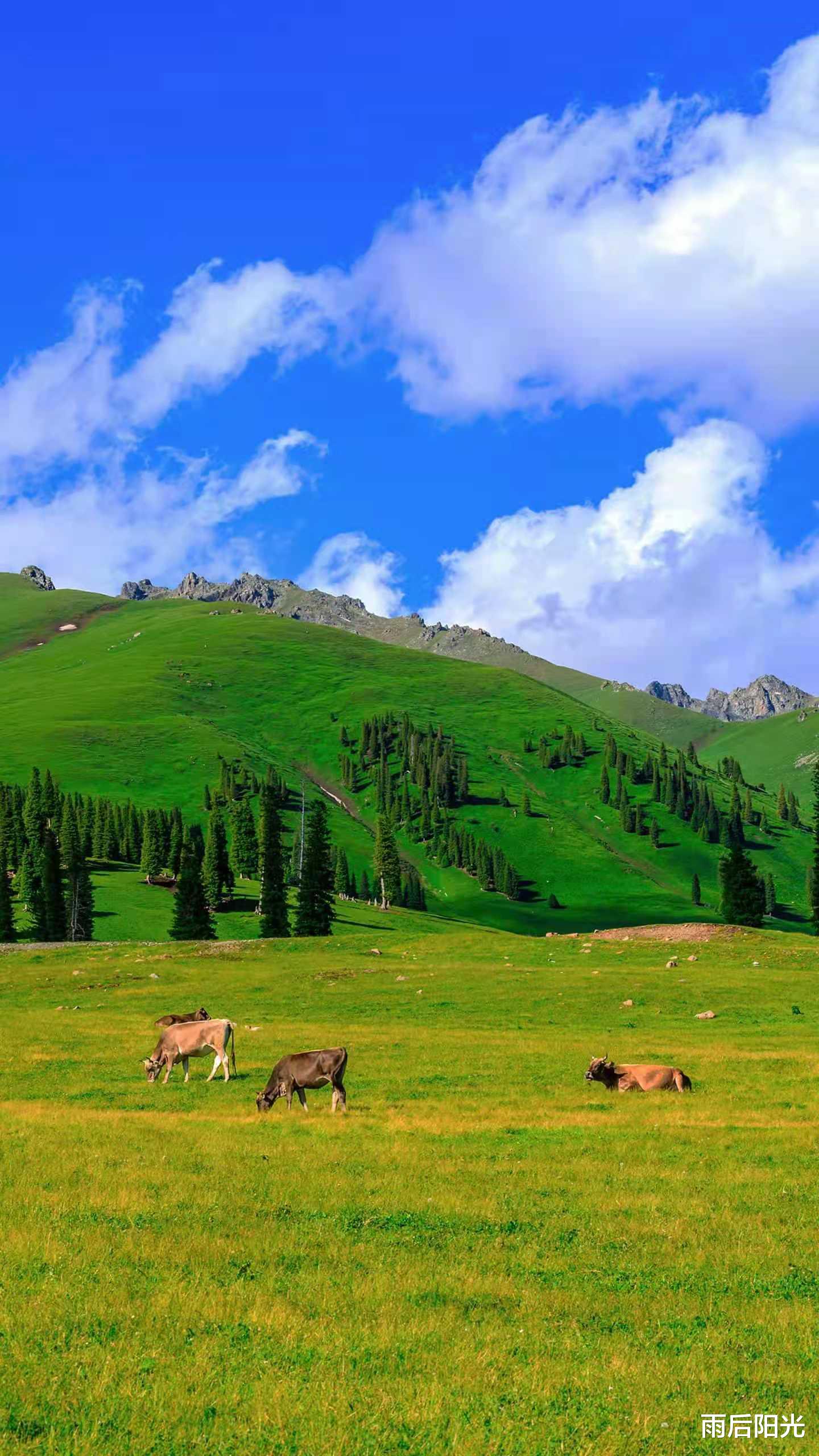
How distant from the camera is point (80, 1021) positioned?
2064 inches

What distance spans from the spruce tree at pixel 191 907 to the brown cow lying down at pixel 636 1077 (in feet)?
270

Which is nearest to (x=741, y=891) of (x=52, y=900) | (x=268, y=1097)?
(x=52, y=900)

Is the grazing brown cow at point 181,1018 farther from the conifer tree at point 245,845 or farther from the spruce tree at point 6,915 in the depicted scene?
the conifer tree at point 245,845

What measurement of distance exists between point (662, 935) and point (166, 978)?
44148 mm

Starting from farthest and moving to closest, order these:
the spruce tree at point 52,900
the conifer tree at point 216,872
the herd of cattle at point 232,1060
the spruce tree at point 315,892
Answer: the conifer tree at point 216,872 → the spruce tree at point 52,900 → the spruce tree at point 315,892 → the herd of cattle at point 232,1060

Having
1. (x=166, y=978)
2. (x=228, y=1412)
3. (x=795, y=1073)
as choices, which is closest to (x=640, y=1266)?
(x=228, y=1412)

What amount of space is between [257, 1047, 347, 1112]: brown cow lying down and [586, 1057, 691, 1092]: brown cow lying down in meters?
9.16

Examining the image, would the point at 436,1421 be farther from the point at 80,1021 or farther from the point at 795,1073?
the point at 80,1021

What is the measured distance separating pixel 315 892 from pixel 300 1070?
81.3 metres

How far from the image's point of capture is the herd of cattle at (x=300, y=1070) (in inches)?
1136

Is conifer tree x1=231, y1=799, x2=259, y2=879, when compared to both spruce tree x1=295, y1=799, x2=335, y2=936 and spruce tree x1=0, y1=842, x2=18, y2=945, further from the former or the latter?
spruce tree x1=295, y1=799, x2=335, y2=936

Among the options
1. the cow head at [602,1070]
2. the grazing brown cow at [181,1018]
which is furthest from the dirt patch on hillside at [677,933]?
the cow head at [602,1070]

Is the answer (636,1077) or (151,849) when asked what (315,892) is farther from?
(636,1077)

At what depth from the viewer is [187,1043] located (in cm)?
3559
